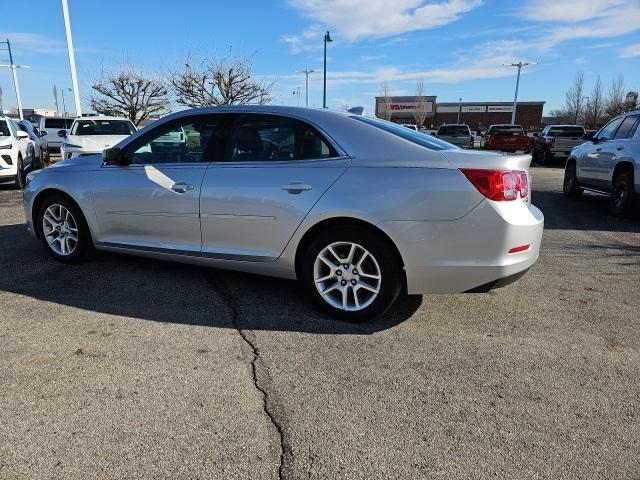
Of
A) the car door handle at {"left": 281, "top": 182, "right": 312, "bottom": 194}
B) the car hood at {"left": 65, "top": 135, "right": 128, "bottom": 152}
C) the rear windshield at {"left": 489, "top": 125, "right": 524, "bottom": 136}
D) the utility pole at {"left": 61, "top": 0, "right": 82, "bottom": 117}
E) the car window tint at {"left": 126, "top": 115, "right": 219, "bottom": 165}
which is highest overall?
the utility pole at {"left": 61, "top": 0, "right": 82, "bottom": 117}

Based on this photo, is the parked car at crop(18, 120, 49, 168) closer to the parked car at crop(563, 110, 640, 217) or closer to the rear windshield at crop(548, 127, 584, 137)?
the parked car at crop(563, 110, 640, 217)

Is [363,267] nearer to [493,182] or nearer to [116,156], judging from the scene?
[493,182]

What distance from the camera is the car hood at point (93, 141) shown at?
11.6m

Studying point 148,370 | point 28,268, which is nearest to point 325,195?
point 148,370

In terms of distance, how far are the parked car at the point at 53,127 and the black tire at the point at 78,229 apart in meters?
18.8

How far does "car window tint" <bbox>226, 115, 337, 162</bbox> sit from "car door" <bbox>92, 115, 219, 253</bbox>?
0.28 m

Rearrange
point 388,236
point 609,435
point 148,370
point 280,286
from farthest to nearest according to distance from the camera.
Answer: point 280,286, point 388,236, point 148,370, point 609,435

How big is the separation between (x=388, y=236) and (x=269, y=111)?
4.94ft

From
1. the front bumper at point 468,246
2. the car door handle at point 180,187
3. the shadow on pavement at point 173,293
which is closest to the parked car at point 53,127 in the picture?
the shadow on pavement at point 173,293

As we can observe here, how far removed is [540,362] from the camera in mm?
3314

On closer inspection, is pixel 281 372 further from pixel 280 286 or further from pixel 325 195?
pixel 280 286

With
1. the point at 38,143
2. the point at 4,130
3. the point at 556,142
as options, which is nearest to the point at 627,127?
the point at 556,142

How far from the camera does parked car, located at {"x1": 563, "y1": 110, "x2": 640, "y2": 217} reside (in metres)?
8.14

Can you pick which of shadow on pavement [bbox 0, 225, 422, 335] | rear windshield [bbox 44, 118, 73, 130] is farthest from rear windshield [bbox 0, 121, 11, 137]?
rear windshield [bbox 44, 118, 73, 130]
